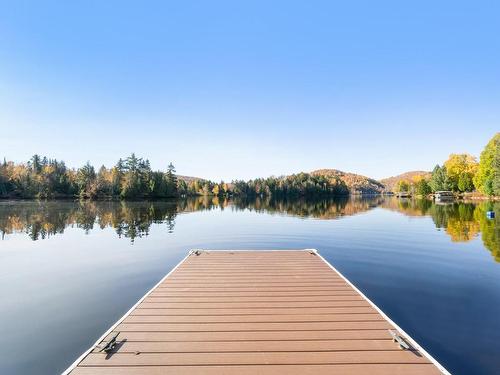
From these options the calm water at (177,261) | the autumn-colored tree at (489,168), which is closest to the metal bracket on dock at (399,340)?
the calm water at (177,261)

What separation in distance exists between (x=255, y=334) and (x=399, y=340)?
7.53 feet

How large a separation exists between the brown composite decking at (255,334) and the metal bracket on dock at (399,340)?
0.23 feet

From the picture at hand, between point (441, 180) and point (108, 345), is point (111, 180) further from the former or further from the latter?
point (441, 180)

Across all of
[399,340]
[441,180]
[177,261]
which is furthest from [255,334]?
[441,180]

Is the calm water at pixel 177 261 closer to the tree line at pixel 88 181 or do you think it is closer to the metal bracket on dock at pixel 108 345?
the metal bracket on dock at pixel 108 345

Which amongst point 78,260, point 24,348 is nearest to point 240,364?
point 24,348

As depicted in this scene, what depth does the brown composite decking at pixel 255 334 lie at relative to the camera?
4.21 metres

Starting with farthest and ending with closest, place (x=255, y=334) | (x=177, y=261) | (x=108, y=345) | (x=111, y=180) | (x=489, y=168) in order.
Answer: (x=111, y=180), (x=489, y=168), (x=177, y=261), (x=255, y=334), (x=108, y=345)

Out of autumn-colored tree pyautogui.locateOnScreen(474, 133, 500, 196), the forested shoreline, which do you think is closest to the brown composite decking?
autumn-colored tree pyautogui.locateOnScreen(474, 133, 500, 196)

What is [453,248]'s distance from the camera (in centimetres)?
1647

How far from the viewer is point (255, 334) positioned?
16.9 feet

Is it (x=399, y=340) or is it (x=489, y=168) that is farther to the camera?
(x=489, y=168)

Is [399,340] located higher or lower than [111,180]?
lower

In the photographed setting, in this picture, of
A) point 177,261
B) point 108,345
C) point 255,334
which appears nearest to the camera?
point 108,345
